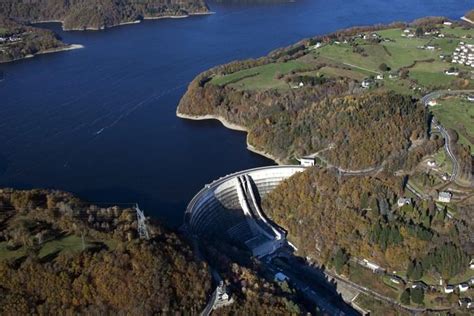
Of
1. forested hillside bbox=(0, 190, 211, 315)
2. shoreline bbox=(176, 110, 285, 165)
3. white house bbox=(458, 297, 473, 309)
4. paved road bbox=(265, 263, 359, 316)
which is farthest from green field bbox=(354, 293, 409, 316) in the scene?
shoreline bbox=(176, 110, 285, 165)

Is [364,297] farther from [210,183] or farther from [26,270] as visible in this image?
[26,270]

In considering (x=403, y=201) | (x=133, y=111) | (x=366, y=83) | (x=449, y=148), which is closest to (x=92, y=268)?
(x=403, y=201)

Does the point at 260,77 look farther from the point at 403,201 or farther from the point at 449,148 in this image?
the point at 403,201

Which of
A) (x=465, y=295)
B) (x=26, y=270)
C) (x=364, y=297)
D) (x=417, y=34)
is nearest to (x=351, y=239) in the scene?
(x=364, y=297)

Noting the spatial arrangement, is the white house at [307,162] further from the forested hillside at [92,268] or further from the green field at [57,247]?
the green field at [57,247]

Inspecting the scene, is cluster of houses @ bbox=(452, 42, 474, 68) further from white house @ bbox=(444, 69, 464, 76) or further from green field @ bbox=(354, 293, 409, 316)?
green field @ bbox=(354, 293, 409, 316)

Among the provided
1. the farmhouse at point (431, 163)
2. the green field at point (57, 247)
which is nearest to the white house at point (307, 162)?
the farmhouse at point (431, 163)
